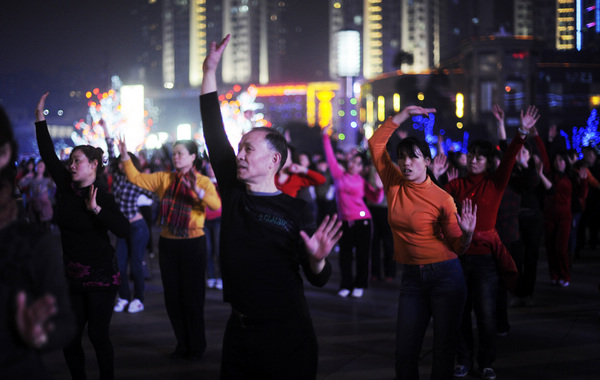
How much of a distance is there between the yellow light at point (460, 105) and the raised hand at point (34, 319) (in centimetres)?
8452

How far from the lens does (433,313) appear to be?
15.6 feet

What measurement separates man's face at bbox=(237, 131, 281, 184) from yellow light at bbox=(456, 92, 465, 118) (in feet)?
273

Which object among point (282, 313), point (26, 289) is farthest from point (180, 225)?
point (26, 289)

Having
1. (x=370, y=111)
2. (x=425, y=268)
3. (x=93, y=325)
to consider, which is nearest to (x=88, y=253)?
(x=93, y=325)

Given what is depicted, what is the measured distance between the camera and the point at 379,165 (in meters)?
5.28

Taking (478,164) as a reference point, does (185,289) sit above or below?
below

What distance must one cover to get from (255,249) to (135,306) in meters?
6.03

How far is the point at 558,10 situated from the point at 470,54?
39.1 meters

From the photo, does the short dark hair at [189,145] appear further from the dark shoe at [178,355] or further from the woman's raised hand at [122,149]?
Result: the dark shoe at [178,355]

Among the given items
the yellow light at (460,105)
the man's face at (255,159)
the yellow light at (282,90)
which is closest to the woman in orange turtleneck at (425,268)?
the man's face at (255,159)

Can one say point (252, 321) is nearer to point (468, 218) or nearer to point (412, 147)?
point (468, 218)

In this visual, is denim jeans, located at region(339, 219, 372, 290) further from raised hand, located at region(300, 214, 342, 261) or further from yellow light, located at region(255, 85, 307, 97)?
yellow light, located at region(255, 85, 307, 97)

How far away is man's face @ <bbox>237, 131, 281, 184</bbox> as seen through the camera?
3.44m

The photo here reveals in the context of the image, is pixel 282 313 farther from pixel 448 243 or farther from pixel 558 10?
pixel 558 10
